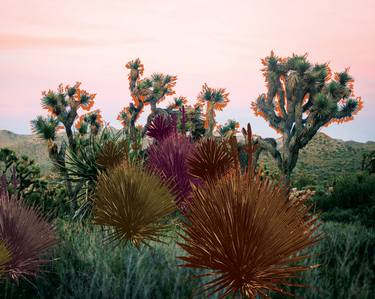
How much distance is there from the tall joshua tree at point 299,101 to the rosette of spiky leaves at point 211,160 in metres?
20.1

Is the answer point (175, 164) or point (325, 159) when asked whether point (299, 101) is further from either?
point (325, 159)

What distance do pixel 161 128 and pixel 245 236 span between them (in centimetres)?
256

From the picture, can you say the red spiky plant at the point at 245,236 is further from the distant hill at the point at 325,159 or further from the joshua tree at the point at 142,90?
the distant hill at the point at 325,159

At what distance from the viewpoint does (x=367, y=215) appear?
38.7ft

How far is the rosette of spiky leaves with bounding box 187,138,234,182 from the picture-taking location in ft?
8.54

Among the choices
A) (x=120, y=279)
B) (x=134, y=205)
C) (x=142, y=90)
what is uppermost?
(x=142, y=90)

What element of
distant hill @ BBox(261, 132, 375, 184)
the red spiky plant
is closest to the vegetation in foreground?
the red spiky plant

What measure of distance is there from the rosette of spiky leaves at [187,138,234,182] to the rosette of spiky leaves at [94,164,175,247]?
2.01 feet

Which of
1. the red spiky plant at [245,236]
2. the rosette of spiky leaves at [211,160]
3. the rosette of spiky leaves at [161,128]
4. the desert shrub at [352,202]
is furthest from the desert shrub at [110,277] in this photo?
the desert shrub at [352,202]

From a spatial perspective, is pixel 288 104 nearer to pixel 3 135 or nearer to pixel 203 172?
pixel 203 172

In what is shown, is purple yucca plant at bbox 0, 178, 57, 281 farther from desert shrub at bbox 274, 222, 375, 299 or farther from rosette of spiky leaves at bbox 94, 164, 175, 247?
desert shrub at bbox 274, 222, 375, 299

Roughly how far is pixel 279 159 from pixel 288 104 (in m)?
3.74

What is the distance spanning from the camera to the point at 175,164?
382 centimetres

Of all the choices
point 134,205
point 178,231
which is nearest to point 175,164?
point 134,205
